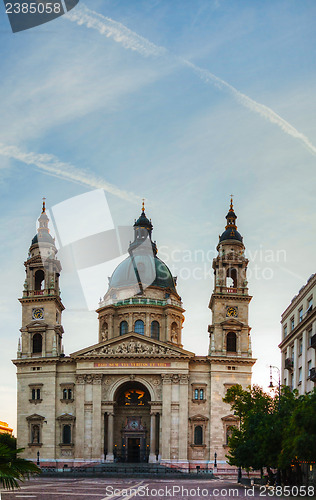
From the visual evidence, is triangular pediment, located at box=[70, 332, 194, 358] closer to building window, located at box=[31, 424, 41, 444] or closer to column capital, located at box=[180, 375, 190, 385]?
column capital, located at box=[180, 375, 190, 385]

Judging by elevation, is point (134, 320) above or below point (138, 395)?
above

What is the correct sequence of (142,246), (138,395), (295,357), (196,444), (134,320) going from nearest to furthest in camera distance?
(295,357), (196,444), (138,395), (134,320), (142,246)

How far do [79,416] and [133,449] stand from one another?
31.8 ft

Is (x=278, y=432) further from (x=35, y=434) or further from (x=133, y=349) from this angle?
(x=35, y=434)

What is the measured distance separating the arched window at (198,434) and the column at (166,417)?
3550 mm

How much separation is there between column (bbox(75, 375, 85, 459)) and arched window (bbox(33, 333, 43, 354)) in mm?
7835

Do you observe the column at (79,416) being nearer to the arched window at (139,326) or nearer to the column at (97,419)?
the column at (97,419)

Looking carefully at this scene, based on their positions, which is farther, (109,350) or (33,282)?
(33,282)

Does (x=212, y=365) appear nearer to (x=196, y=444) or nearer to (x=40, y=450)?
(x=196, y=444)

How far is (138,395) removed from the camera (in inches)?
3853

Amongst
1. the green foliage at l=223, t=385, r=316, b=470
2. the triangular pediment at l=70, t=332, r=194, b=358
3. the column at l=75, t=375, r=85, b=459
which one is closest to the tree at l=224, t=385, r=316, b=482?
the green foliage at l=223, t=385, r=316, b=470

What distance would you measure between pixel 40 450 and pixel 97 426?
8.12 meters

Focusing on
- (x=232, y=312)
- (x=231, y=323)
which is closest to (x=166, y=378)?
(x=231, y=323)

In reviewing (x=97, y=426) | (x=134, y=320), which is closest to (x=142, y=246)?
(x=134, y=320)
